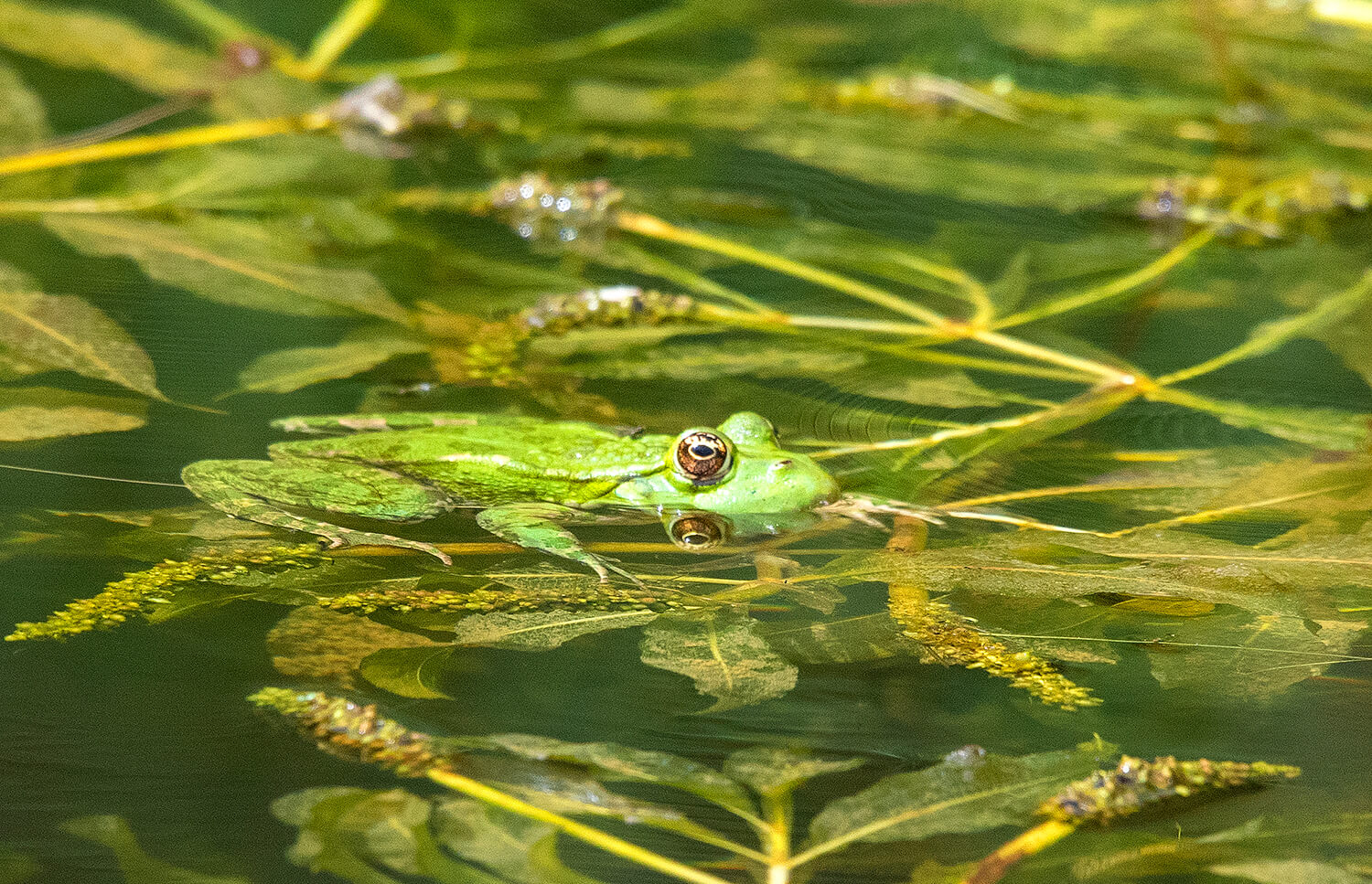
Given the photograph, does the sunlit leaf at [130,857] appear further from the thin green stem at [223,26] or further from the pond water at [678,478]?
the thin green stem at [223,26]

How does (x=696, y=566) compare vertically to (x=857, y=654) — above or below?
above

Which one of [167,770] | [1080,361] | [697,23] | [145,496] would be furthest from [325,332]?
[697,23]

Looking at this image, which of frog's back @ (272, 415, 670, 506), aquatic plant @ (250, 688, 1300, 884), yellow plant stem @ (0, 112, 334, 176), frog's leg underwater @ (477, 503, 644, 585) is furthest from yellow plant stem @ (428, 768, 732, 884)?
yellow plant stem @ (0, 112, 334, 176)

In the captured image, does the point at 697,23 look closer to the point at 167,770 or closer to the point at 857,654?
the point at 857,654

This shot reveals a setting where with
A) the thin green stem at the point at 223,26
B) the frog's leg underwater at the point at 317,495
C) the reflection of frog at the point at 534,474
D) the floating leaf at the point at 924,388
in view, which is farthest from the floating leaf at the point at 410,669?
the thin green stem at the point at 223,26

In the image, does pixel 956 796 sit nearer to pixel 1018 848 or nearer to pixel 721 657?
pixel 1018 848

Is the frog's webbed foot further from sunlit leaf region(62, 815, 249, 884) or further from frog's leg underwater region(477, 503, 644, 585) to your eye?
sunlit leaf region(62, 815, 249, 884)

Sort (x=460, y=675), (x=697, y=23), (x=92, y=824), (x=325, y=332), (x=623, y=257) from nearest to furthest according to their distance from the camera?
(x=92, y=824) → (x=460, y=675) → (x=325, y=332) → (x=623, y=257) → (x=697, y=23)

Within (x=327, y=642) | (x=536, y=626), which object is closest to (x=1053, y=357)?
(x=536, y=626)
